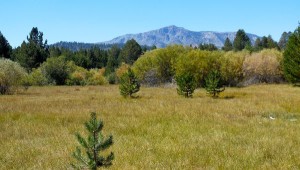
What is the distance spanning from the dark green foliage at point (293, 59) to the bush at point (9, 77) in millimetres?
32208

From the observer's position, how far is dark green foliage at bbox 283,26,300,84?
49531 millimetres

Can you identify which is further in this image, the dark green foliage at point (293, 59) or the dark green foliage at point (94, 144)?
the dark green foliage at point (293, 59)

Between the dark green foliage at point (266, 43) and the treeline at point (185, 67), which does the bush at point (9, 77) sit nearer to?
the treeline at point (185, 67)

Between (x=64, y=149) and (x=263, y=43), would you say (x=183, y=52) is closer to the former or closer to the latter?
(x=64, y=149)

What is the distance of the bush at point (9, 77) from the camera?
40.2 metres

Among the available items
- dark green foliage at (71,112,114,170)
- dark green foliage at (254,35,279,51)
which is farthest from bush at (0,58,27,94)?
dark green foliage at (254,35,279,51)

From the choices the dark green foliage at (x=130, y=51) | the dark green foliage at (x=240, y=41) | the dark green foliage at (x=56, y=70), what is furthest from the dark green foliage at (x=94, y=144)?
the dark green foliage at (x=240, y=41)

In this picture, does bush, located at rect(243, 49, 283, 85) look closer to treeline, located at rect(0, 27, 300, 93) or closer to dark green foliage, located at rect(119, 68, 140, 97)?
treeline, located at rect(0, 27, 300, 93)

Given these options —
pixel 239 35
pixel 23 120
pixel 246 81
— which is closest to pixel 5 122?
pixel 23 120

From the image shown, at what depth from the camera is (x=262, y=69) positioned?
65188 mm

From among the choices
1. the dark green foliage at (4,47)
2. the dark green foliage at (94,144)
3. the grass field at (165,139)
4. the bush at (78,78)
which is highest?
the dark green foliage at (4,47)

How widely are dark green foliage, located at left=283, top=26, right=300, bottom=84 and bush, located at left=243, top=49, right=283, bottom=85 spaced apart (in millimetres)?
11058

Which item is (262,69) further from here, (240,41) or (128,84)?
(240,41)

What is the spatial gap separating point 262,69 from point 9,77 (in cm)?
4071
